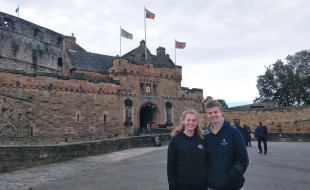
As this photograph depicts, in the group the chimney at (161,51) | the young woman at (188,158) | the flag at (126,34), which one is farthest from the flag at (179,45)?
the young woman at (188,158)

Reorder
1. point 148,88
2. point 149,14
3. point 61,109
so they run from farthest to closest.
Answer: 1. point 149,14
2. point 148,88
3. point 61,109

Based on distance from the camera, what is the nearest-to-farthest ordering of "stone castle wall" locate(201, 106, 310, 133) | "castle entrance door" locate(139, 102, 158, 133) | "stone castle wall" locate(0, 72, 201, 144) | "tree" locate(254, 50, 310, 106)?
"stone castle wall" locate(0, 72, 201, 144)
"stone castle wall" locate(201, 106, 310, 133)
"castle entrance door" locate(139, 102, 158, 133)
"tree" locate(254, 50, 310, 106)

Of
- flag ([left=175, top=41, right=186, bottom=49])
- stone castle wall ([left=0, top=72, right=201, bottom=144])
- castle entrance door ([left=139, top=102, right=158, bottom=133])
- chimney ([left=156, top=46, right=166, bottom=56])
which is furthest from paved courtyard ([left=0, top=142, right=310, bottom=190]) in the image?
chimney ([left=156, top=46, right=166, bottom=56])

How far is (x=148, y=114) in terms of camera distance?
27938mm

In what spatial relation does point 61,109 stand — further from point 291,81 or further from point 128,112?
point 291,81

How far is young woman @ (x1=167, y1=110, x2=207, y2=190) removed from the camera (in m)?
3.26

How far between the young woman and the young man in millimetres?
110

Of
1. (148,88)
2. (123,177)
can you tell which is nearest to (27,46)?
(148,88)

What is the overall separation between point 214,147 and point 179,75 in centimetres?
2504

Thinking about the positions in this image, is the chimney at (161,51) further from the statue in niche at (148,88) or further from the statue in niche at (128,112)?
the statue in niche at (128,112)

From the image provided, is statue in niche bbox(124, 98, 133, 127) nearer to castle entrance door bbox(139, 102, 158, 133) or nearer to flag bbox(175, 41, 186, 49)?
castle entrance door bbox(139, 102, 158, 133)

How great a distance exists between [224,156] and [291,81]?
41.7m

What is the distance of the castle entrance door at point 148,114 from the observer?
2557 centimetres

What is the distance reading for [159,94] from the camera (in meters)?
26.6
